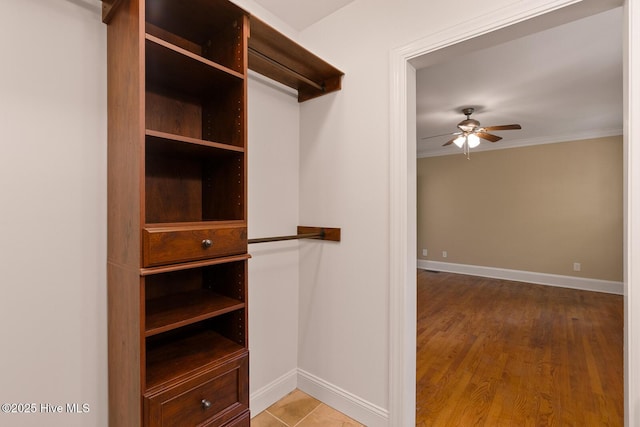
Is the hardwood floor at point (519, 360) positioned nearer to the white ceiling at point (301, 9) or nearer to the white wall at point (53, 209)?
the white wall at point (53, 209)

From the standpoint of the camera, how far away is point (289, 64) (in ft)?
5.66

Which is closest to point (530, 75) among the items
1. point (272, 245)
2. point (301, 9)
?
point (301, 9)

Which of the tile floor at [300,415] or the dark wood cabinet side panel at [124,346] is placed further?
the tile floor at [300,415]

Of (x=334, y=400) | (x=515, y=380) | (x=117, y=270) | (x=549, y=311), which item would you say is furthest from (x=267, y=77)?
(x=549, y=311)

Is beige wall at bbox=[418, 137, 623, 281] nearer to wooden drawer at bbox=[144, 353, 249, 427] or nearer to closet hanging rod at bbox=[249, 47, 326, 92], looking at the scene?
closet hanging rod at bbox=[249, 47, 326, 92]

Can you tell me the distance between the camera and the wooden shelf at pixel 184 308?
1.04 m

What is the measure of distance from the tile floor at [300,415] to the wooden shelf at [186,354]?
0.80m

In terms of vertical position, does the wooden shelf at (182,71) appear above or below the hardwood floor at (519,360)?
above

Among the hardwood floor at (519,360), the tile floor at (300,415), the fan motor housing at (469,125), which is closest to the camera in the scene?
the tile floor at (300,415)

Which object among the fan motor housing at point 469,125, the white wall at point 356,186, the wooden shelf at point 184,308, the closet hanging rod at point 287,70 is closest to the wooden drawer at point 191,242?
the wooden shelf at point 184,308

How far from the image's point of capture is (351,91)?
1799 mm

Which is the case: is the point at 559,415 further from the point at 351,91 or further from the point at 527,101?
the point at 527,101

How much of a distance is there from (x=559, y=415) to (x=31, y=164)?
3.08m

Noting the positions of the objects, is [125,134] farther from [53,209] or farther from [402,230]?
[402,230]
